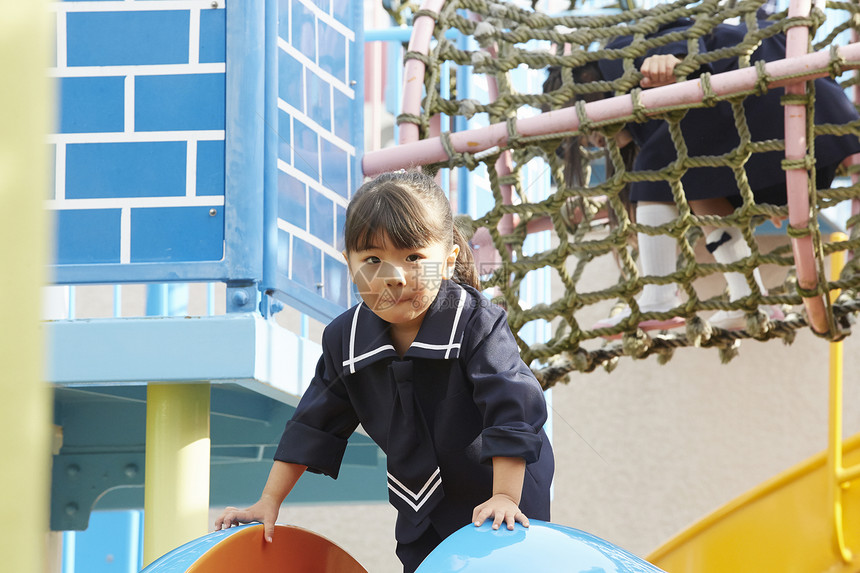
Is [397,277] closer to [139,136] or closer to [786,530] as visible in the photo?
[139,136]

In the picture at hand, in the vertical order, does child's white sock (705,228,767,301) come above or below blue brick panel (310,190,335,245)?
below

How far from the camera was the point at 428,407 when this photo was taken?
146 cm

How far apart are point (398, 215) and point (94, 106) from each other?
0.88 m

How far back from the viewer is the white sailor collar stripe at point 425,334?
142cm

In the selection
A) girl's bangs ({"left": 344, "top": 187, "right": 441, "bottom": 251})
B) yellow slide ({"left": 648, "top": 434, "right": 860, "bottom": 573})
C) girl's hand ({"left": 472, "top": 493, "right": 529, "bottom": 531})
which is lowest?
yellow slide ({"left": 648, "top": 434, "right": 860, "bottom": 573})

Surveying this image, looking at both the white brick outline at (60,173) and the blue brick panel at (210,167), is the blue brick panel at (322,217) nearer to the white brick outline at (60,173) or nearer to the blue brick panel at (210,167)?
the blue brick panel at (210,167)

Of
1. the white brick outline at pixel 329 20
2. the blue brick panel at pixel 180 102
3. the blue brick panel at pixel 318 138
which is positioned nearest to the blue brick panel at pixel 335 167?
the blue brick panel at pixel 318 138

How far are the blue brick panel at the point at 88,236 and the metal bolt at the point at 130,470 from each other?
908mm

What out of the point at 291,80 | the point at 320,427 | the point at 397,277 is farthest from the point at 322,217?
the point at 397,277

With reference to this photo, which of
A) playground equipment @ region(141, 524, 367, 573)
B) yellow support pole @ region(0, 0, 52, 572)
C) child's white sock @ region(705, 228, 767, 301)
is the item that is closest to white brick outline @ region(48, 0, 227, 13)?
playground equipment @ region(141, 524, 367, 573)

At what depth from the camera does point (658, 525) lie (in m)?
5.29

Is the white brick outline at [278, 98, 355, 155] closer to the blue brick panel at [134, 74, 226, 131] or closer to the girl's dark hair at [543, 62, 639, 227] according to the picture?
the blue brick panel at [134, 74, 226, 131]

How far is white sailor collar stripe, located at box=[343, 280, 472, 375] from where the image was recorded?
1416mm

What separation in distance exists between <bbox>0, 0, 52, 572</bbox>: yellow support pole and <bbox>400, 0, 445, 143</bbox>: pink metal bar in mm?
1960
